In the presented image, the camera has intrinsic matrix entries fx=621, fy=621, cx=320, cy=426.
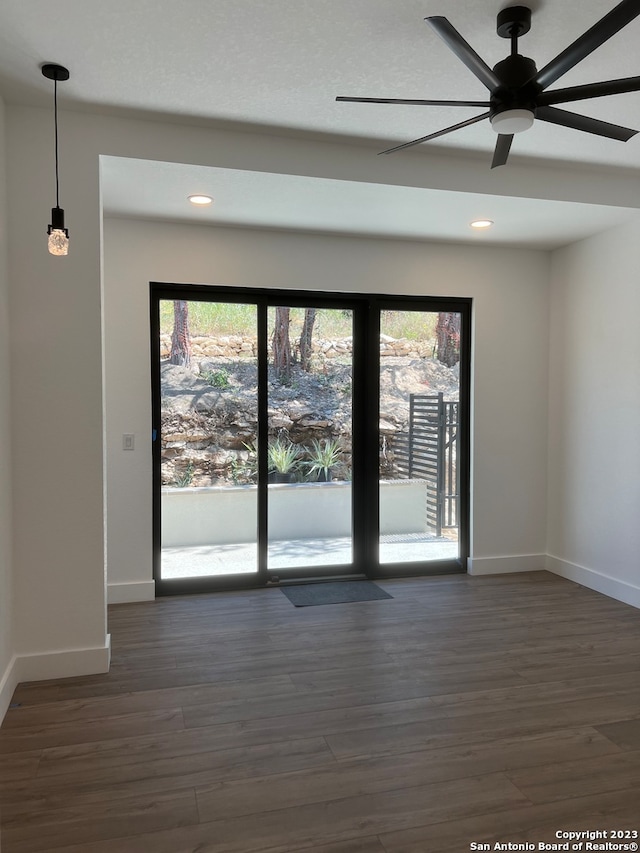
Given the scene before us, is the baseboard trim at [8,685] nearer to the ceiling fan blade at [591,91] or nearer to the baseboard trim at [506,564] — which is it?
the ceiling fan blade at [591,91]

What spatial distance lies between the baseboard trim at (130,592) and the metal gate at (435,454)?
212 centimetres

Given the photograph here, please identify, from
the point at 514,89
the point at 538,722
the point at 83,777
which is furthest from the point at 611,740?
the point at 514,89

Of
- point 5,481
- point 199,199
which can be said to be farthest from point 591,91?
point 5,481

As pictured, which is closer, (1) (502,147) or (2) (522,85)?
Result: (2) (522,85)

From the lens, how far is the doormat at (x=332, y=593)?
4273 mm

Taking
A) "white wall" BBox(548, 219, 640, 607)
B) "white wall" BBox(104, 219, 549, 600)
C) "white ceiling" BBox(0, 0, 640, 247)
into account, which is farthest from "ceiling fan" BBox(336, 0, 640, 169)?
"white wall" BBox(104, 219, 549, 600)

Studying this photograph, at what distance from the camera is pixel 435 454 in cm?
500

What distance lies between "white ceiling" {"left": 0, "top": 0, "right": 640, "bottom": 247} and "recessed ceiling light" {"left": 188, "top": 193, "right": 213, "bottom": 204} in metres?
0.06

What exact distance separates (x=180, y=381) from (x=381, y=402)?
5.08 ft

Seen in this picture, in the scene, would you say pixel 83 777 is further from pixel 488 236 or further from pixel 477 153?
pixel 488 236

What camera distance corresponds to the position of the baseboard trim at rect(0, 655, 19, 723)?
105 inches

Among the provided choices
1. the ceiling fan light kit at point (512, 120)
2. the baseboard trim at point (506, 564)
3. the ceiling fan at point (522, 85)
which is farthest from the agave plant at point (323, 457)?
the ceiling fan light kit at point (512, 120)

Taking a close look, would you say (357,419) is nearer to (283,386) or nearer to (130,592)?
(283,386)

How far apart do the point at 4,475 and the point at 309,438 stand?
2367 millimetres
